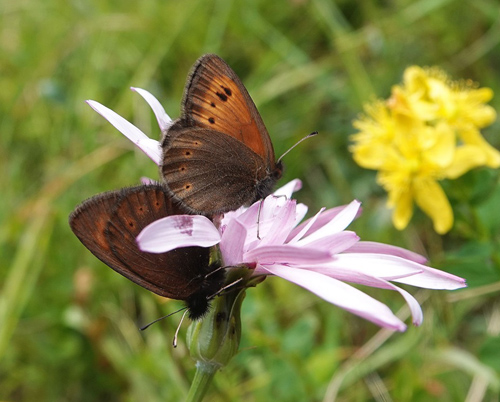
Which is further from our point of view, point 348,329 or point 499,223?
point 348,329

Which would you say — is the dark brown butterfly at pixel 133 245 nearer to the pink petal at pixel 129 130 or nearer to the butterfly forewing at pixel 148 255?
the butterfly forewing at pixel 148 255

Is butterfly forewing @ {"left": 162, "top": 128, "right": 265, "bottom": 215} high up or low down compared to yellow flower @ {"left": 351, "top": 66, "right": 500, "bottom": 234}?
up

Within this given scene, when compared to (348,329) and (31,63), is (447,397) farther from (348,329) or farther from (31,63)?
(31,63)

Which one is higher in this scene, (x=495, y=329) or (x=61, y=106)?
(x=61, y=106)

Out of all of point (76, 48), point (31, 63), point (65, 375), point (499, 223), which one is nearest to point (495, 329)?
point (499, 223)

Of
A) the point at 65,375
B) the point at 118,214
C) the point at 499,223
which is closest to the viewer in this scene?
the point at 118,214

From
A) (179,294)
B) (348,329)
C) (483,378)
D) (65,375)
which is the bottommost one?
(348,329)

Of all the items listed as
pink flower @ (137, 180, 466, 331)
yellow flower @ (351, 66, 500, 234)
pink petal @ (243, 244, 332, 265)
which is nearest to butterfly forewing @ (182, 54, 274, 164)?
pink flower @ (137, 180, 466, 331)

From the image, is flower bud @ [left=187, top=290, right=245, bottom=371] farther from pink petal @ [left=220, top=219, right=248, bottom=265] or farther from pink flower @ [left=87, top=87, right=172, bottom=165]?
pink flower @ [left=87, top=87, right=172, bottom=165]
